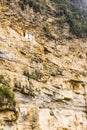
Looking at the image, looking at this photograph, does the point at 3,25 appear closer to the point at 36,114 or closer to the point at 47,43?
the point at 47,43

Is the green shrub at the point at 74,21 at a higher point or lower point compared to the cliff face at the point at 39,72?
higher

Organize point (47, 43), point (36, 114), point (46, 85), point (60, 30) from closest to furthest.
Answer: point (36, 114)
point (46, 85)
point (47, 43)
point (60, 30)

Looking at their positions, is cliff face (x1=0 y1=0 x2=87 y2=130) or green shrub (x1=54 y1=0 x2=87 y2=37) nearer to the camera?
cliff face (x1=0 y1=0 x2=87 y2=130)

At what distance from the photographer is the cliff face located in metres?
17.4

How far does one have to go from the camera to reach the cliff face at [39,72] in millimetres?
17406

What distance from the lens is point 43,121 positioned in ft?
Answer: 60.8

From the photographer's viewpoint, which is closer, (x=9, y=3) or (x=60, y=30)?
(x=9, y=3)

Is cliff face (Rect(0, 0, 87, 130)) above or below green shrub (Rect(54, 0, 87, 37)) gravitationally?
below

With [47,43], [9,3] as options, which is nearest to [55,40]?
[47,43]

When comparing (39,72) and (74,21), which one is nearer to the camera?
(39,72)

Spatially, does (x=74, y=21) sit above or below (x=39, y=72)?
above

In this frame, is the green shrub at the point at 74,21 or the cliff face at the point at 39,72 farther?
the green shrub at the point at 74,21

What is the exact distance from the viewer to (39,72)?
771 inches

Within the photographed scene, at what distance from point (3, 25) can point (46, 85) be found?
496 centimetres
